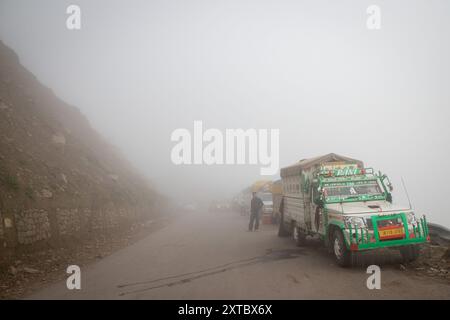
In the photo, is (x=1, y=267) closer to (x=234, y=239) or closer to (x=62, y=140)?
(x=234, y=239)

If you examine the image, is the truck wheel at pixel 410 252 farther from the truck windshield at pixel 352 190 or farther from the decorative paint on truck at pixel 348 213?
the truck windshield at pixel 352 190

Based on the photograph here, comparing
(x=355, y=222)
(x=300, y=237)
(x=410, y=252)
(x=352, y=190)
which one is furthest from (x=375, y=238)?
(x=300, y=237)

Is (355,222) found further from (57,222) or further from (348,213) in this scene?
(57,222)

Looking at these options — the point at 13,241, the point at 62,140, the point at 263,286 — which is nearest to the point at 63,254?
the point at 13,241

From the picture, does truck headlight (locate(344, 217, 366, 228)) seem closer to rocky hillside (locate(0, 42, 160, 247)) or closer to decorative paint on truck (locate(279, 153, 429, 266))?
decorative paint on truck (locate(279, 153, 429, 266))

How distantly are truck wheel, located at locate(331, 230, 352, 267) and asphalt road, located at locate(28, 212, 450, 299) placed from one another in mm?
170

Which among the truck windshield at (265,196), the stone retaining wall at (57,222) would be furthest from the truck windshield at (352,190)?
the truck windshield at (265,196)

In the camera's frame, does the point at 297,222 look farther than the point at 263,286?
Yes

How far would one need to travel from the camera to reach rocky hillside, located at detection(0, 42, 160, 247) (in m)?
9.21

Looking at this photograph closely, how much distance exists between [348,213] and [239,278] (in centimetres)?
304

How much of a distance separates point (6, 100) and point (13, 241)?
11.7m

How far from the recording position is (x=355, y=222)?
7.36 metres

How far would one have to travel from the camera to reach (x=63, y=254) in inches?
389
